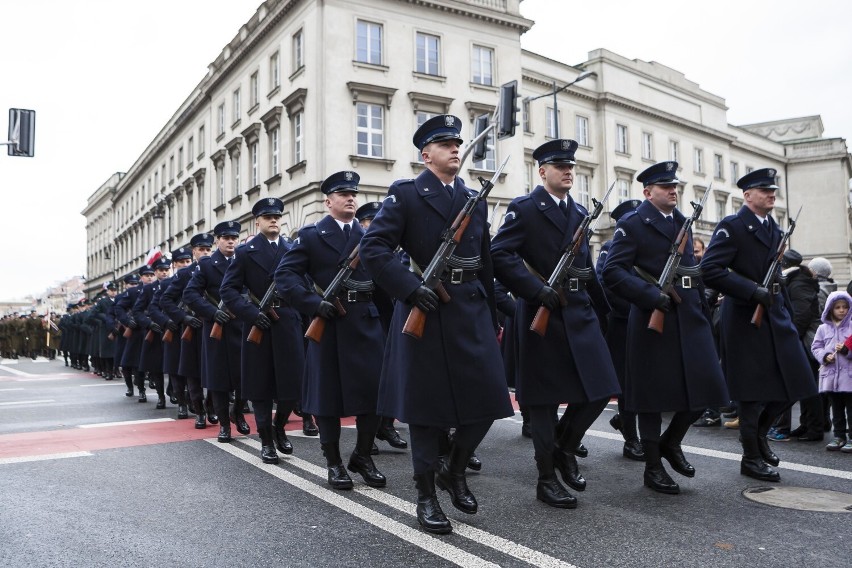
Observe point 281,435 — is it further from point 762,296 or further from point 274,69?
point 274,69

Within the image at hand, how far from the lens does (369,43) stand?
28.0 metres

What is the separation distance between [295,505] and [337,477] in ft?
1.81

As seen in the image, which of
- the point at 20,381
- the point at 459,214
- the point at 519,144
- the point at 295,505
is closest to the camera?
the point at 459,214

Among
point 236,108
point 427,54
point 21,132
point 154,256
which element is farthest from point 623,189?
point 154,256

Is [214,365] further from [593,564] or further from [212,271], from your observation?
[593,564]

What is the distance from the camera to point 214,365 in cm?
782

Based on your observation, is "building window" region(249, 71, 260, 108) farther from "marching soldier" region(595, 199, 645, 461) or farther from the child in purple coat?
the child in purple coat

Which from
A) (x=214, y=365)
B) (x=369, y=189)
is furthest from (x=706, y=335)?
(x=369, y=189)

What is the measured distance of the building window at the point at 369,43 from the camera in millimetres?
27797

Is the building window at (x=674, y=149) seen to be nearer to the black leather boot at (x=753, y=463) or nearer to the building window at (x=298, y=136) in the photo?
the building window at (x=298, y=136)

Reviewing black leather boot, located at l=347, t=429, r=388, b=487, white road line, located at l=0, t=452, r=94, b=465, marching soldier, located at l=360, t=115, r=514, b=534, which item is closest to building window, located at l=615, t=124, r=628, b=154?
white road line, located at l=0, t=452, r=94, b=465

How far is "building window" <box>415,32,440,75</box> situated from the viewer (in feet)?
95.2

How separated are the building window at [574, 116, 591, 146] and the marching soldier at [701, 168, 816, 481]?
33214 millimetres

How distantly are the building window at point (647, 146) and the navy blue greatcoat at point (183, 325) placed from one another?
1395 inches
